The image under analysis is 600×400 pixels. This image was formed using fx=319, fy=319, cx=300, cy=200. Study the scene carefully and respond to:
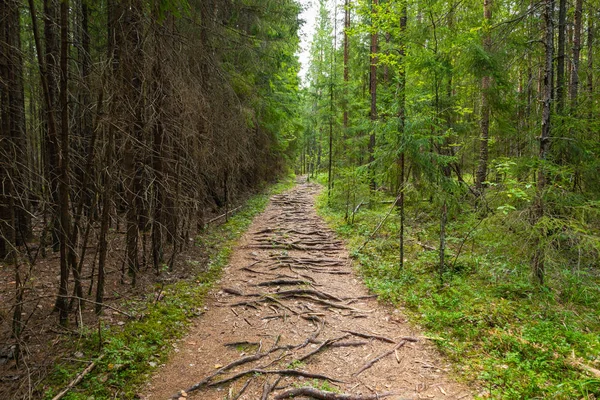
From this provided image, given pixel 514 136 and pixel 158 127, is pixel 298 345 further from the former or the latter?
pixel 514 136

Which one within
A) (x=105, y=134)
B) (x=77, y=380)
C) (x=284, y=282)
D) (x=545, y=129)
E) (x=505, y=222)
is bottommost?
(x=284, y=282)

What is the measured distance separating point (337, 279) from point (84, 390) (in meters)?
5.54

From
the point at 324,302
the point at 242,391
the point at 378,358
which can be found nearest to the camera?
the point at 242,391

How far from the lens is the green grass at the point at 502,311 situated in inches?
161

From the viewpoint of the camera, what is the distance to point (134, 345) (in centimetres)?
474

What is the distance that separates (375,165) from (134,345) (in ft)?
21.4

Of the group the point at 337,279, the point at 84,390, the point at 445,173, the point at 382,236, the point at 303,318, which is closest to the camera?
the point at 84,390

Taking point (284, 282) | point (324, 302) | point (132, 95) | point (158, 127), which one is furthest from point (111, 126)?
point (324, 302)

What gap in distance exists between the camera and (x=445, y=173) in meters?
7.43

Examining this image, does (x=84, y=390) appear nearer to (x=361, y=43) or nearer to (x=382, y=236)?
(x=382, y=236)

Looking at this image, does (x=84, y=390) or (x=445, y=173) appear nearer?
(x=84, y=390)

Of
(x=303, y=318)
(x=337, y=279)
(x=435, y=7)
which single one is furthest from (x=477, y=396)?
(x=435, y=7)

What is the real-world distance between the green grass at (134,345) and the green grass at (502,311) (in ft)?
13.4

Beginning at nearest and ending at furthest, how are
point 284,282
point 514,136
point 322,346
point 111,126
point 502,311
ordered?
point 111,126 → point 322,346 → point 502,311 → point 284,282 → point 514,136
